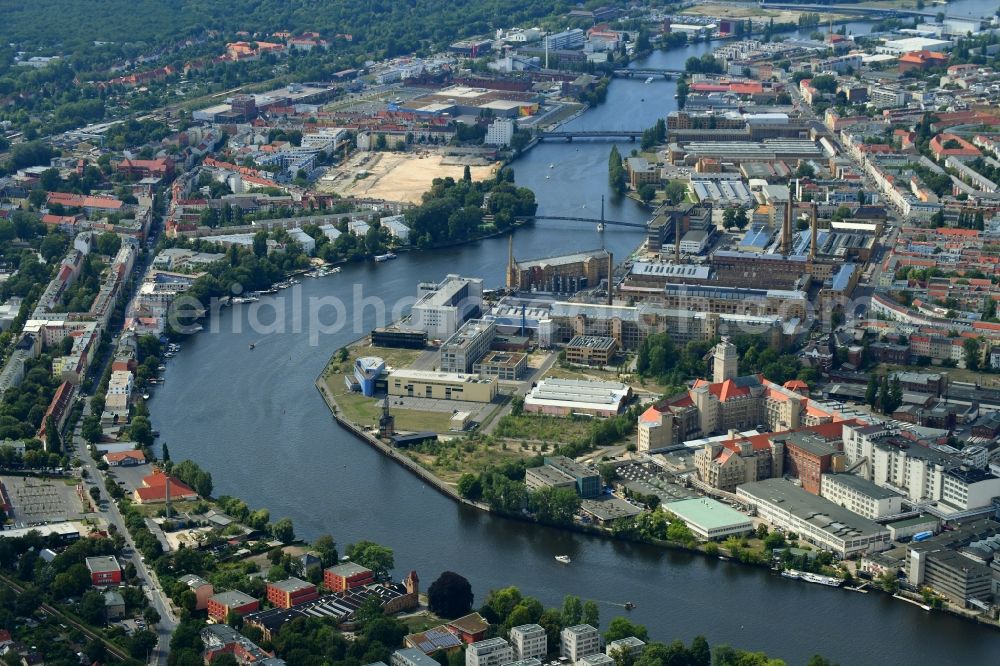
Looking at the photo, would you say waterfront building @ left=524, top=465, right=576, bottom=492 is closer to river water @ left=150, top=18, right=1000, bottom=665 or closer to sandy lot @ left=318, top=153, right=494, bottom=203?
river water @ left=150, top=18, right=1000, bottom=665

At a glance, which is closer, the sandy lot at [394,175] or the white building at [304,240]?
the white building at [304,240]

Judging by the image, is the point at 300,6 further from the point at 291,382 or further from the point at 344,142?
the point at 291,382

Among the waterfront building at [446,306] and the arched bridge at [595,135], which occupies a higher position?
the arched bridge at [595,135]

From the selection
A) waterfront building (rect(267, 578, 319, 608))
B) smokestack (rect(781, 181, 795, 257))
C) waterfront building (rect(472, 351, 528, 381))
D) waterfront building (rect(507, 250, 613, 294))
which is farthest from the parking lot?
smokestack (rect(781, 181, 795, 257))

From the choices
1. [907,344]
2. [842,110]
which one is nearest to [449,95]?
[842,110]

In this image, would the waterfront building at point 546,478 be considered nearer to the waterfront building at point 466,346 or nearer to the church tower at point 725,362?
the church tower at point 725,362

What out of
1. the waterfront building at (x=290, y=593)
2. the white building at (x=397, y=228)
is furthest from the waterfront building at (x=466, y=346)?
the waterfront building at (x=290, y=593)
